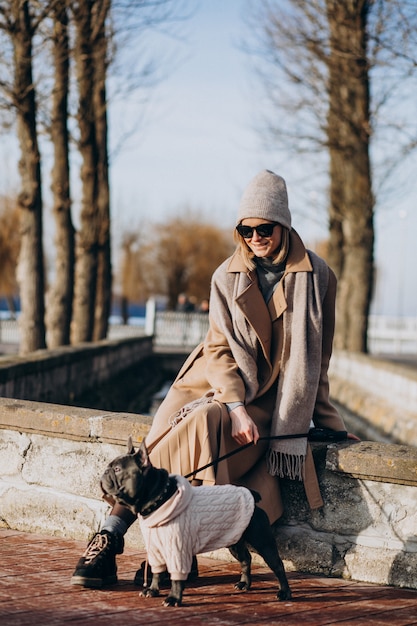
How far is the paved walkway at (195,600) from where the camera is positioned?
4.62 metres

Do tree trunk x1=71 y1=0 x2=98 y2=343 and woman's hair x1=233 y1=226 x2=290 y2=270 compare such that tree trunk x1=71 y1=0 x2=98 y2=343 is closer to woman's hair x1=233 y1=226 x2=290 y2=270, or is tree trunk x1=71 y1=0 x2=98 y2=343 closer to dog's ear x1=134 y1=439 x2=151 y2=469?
woman's hair x1=233 y1=226 x2=290 y2=270

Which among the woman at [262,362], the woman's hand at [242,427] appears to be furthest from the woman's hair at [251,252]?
the woman's hand at [242,427]

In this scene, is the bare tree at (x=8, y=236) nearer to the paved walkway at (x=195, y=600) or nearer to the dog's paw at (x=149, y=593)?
the paved walkway at (x=195, y=600)

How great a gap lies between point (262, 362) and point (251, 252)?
62 cm

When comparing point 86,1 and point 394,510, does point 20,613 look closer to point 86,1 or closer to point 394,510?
point 394,510

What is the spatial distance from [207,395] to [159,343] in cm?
3851

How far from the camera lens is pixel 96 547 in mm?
5238

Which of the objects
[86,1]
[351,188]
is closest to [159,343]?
[351,188]

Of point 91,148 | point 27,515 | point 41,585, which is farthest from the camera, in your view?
point 91,148

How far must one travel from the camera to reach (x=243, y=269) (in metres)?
5.62

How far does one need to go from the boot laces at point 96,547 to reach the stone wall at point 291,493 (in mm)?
746

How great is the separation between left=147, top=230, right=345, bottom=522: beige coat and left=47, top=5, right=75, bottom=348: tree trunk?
1207cm

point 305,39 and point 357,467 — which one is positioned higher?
point 305,39

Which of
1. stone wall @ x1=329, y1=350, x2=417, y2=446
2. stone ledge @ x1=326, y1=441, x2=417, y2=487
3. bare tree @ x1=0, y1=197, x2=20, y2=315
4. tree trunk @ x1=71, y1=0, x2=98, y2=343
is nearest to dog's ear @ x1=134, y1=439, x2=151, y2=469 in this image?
stone ledge @ x1=326, y1=441, x2=417, y2=487
